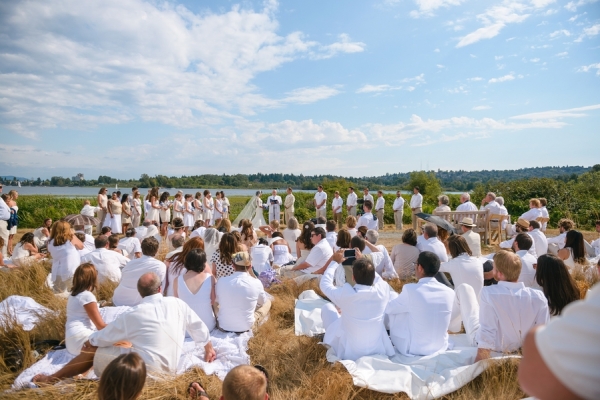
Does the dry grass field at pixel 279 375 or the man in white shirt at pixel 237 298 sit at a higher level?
the man in white shirt at pixel 237 298

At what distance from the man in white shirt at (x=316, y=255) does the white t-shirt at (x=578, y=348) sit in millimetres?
6557

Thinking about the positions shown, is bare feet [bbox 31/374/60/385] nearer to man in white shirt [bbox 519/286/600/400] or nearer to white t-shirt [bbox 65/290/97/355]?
white t-shirt [bbox 65/290/97/355]

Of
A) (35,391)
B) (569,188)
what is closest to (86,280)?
(35,391)

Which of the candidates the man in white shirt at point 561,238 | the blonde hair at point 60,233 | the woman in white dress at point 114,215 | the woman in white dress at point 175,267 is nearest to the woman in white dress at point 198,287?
the woman in white dress at point 175,267

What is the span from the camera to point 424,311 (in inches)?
167

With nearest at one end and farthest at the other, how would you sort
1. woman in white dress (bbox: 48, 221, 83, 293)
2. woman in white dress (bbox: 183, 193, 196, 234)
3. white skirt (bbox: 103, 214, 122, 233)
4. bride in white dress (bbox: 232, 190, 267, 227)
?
woman in white dress (bbox: 48, 221, 83, 293) < white skirt (bbox: 103, 214, 122, 233) < woman in white dress (bbox: 183, 193, 196, 234) < bride in white dress (bbox: 232, 190, 267, 227)

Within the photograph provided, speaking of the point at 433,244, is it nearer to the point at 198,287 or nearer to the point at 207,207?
the point at 198,287

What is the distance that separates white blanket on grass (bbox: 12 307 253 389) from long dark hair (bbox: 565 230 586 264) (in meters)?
5.98

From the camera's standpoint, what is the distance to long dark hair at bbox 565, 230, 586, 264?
716 cm

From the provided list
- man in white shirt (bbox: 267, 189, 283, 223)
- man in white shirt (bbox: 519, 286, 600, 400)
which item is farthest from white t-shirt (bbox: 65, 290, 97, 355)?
man in white shirt (bbox: 267, 189, 283, 223)

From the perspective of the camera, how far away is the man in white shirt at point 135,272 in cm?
573

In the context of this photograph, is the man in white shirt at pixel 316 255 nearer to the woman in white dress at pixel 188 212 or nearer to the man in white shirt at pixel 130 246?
the man in white shirt at pixel 130 246

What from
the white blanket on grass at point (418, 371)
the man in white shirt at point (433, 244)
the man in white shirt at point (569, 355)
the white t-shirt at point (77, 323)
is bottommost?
the white blanket on grass at point (418, 371)

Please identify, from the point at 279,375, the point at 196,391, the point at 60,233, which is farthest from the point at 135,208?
the point at 196,391
